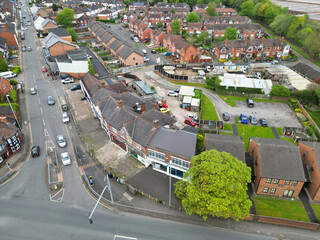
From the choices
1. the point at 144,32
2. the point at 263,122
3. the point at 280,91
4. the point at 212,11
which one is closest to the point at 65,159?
the point at 263,122

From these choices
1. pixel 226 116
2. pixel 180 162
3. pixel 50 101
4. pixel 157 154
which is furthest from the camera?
pixel 50 101

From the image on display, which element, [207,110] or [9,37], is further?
[9,37]

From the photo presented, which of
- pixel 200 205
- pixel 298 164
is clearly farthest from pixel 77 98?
pixel 298 164

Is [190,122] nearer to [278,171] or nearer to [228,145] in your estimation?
[228,145]

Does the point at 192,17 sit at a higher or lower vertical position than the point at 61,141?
higher

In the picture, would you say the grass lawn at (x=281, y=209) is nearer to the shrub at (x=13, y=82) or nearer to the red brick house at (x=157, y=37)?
the shrub at (x=13, y=82)

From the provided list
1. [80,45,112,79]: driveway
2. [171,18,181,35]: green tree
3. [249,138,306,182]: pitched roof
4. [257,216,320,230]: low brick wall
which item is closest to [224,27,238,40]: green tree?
[171,18,181,35]: green tree

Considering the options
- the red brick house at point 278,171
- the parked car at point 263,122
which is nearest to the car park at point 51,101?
the red brick house at point 278,171
